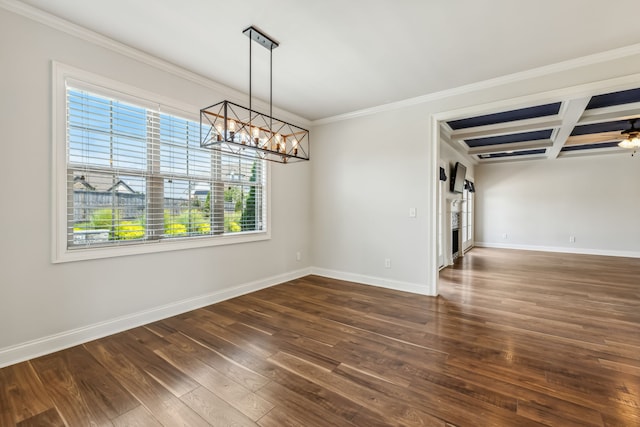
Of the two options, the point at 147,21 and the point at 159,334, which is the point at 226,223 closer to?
the point at 159,334

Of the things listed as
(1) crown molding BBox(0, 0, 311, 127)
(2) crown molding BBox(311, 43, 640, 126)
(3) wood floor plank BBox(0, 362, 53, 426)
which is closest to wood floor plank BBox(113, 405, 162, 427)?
(3) wood floor plank BBox(0, 362, 53, 426)

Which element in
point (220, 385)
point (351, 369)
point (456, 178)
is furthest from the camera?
point (456, 178)

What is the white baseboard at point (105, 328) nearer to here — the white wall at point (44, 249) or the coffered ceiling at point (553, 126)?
the white wall at point (44, 249)

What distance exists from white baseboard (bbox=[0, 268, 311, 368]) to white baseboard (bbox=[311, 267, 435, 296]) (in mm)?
1409

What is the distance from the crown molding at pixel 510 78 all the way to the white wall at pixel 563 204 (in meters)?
6.33

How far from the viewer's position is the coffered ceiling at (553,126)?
3.88 meters

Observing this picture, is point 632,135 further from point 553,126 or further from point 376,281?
point 376,281

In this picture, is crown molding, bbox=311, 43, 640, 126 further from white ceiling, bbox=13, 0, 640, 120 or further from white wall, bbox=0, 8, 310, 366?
white wall, bbox=0, 8, 310, 366

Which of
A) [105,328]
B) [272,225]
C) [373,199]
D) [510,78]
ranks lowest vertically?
[105,328]

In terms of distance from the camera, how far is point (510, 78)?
3.23m

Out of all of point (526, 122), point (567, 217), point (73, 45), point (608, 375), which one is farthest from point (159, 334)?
point (567, 217)

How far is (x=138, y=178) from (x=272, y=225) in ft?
6.28

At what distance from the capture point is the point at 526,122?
4.66m

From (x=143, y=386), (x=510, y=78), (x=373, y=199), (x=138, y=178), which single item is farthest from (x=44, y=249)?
(x=510, y=78)
